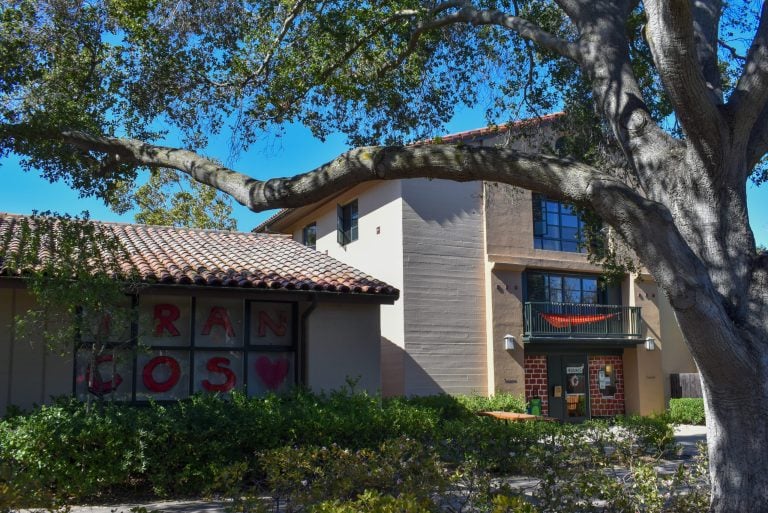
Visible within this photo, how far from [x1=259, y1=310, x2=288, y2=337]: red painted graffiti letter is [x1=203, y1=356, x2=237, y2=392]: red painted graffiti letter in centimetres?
89

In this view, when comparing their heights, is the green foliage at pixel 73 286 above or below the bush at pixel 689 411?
above

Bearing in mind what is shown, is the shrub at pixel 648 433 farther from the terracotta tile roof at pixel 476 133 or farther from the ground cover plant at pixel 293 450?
the terracotta tile roof at pixel 476 133

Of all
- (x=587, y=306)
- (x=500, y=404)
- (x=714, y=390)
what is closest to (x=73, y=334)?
(x=714, y=390)

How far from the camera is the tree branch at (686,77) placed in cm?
622

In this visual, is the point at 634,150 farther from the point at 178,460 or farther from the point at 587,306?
the point at 587,306

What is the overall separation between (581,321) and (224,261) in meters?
13.2

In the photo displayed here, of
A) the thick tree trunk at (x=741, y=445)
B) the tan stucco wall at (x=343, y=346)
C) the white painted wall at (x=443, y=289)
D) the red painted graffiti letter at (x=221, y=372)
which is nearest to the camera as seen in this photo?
the thick tree trunk at (x=741, y=445)

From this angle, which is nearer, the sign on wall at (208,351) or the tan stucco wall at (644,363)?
the sign on wall at (208,351)

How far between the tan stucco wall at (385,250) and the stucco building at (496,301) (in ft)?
0.11

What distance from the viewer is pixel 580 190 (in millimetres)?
6070

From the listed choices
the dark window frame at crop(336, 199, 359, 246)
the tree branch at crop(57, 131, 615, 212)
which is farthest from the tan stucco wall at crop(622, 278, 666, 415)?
the tree branch at crop(57, 131, 615, 212)

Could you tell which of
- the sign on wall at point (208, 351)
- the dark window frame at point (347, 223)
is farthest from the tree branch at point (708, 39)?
the dark window frame at point (347, 223)

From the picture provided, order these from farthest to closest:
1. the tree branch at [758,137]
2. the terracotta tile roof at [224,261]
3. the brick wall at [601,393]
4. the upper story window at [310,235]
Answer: the upper story window at [310,235], the brick wall at [601,393], the terracotta tile roof at [224,261], the tree branch at [758,137]

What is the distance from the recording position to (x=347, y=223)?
24.5 metres
